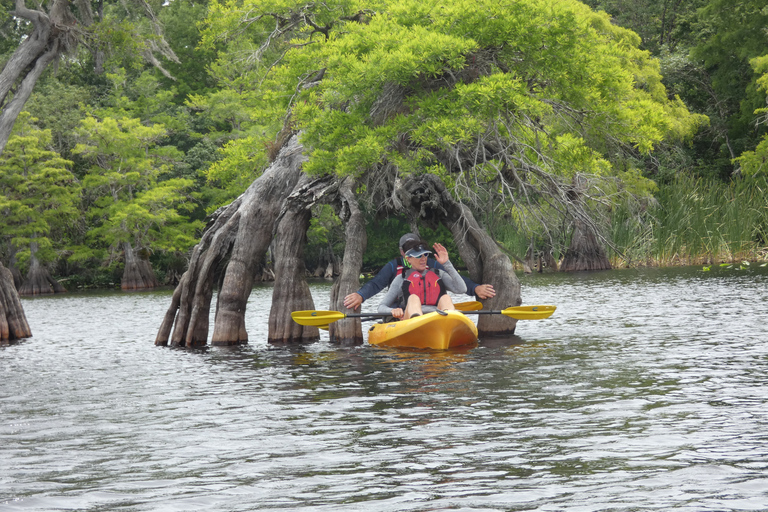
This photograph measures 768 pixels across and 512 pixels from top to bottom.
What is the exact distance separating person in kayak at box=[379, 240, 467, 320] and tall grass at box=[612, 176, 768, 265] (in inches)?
891

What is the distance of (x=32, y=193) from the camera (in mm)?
51500

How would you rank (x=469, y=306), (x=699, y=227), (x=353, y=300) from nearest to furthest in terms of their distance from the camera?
(x=353, y=300), (x=469, y=306), (x=699, y=227)

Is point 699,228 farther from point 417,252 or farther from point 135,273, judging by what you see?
point 135,273

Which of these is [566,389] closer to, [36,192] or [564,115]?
[564,115]

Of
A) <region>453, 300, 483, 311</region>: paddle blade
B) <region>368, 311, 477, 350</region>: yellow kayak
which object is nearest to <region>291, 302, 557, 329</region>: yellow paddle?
<region>368, 311, 477, 350</region>: yellow kayak

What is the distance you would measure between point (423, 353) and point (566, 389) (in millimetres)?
4634

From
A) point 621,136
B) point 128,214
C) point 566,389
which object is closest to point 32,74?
point 621,136

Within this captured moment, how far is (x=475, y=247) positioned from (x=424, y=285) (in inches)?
88.5

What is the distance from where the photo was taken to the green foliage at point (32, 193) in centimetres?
4919

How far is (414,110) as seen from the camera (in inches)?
660

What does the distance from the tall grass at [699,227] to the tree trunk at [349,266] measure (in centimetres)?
2227

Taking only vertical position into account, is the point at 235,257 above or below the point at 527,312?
above

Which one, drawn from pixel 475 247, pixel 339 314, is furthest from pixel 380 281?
pixel 475 247

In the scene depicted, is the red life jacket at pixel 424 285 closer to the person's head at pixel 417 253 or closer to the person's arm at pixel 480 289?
the person's head at pixel 417 253
